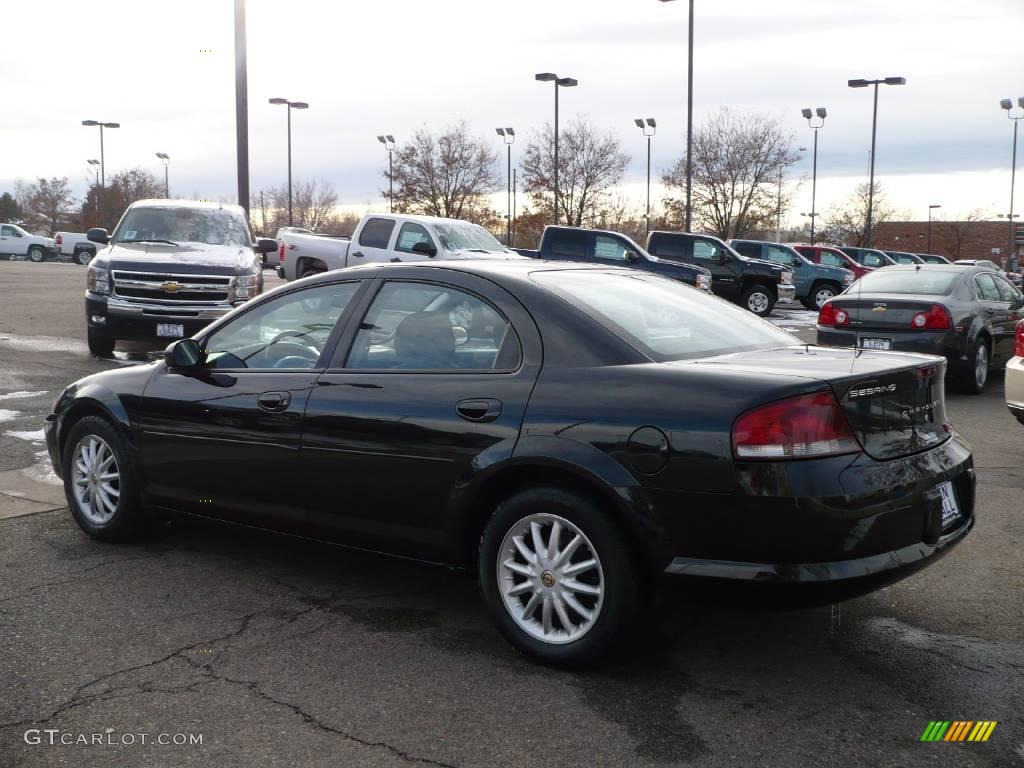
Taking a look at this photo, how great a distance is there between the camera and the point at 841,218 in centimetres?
8488

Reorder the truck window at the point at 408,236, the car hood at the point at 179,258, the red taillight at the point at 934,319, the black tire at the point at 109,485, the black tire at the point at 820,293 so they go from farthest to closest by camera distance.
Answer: the black tire at the point at 820,293 < the truck window at the point at 408,236 < the car hood at the point at 179,258 < the red taillight at the point at 934,319 < the black tire at the point at 109,485

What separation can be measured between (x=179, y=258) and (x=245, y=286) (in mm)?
863

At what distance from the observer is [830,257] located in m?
33.1

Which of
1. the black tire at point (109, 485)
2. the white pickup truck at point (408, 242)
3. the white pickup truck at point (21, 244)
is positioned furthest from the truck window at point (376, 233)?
the white pickup truck at point (21, 244)

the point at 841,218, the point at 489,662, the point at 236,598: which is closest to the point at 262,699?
the point at 489,662

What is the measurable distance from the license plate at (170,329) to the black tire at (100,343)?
2.40 feet

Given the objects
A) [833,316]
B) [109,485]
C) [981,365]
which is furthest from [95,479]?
[981,365]

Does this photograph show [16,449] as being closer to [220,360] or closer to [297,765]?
[220,360]

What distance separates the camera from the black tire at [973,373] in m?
12.0

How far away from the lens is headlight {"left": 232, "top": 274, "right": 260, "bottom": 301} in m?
13.6

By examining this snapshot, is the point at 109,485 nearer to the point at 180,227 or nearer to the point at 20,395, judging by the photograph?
the point at 20,395

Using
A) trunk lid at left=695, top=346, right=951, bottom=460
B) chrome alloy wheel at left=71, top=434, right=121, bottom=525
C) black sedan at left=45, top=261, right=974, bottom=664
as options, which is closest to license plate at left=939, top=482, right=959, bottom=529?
black sedan at left=45, top=261, right=974, bottom=664

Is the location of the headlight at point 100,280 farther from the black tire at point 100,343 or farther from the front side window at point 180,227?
the front side window at point 180,227

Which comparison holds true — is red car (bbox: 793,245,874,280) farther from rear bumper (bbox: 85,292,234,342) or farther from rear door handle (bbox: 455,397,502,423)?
rear door handle (bbox: 455,397,502,423)
